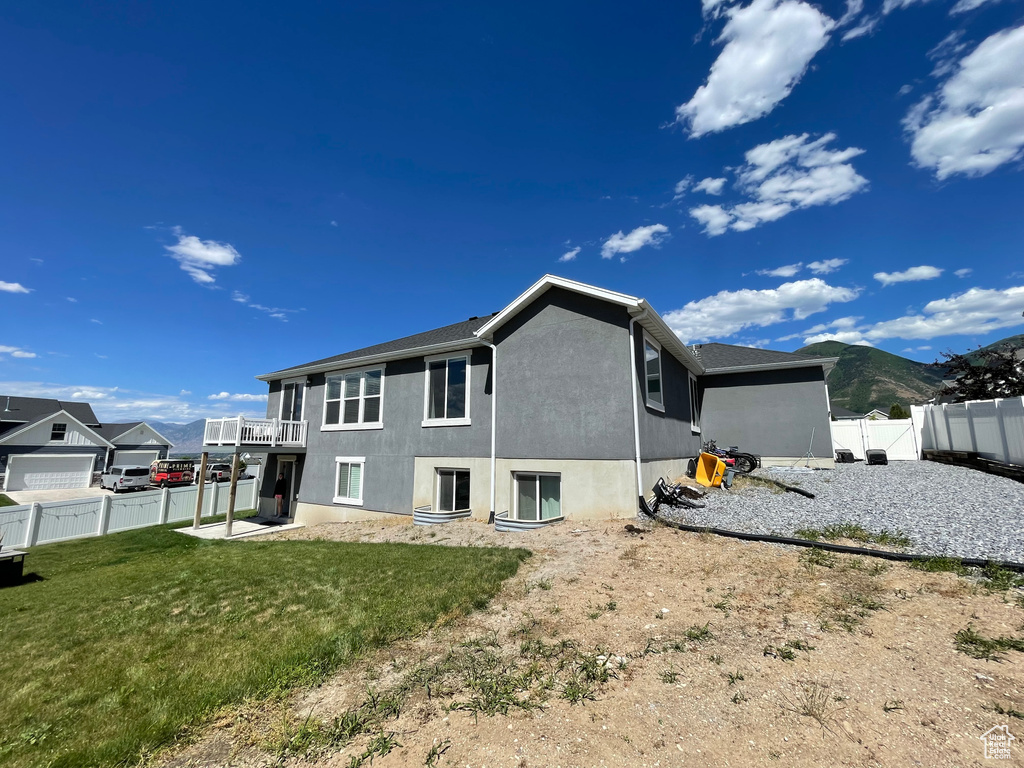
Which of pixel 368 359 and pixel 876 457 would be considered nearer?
pixel 368 359

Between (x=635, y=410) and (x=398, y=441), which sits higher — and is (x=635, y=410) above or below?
above

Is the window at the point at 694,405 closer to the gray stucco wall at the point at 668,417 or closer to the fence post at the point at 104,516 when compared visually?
the gray stucco wall at the point at 668,417

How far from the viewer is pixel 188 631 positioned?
5117 millimetres

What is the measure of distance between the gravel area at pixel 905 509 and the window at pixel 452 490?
5.76 meters

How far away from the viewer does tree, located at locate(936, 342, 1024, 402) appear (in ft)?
77.2

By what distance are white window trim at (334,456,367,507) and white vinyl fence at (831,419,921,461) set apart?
758 inches

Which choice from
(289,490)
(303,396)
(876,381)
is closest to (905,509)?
(303,396)

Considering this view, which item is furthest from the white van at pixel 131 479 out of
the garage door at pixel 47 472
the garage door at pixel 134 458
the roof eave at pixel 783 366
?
the roof eave at pixel 783 366

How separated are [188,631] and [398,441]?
9.09 metres

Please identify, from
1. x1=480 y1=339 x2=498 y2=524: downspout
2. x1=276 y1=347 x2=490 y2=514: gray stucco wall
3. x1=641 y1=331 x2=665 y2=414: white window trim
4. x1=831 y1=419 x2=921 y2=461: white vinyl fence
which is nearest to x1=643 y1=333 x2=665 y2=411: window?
x1=641 y1=331 x2=665 y2=414: white window trim

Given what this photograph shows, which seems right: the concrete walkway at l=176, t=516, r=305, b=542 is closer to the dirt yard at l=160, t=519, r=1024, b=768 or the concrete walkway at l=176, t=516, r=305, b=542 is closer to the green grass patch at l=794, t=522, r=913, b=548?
the dirt yard at l=160, t=519, r=1024, b=768

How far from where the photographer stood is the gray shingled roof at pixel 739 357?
52.0 feet

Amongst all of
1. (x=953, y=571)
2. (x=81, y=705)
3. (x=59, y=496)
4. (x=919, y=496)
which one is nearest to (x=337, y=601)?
(x=81, y=705)

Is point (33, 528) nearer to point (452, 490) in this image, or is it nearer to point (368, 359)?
point (368, 359)
